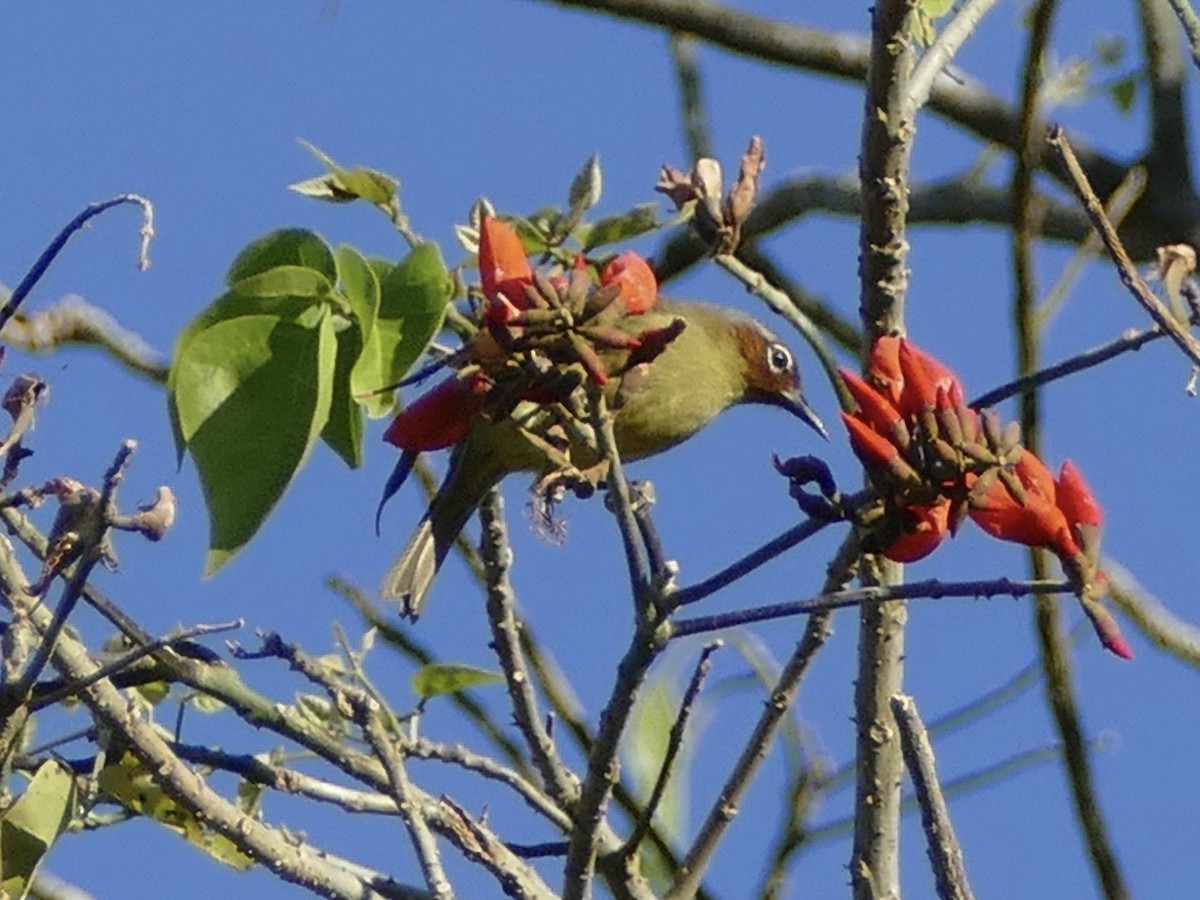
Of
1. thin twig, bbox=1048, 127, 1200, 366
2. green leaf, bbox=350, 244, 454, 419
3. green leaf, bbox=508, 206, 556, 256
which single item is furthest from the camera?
green leaf, bbox=508, 206, 556, 256

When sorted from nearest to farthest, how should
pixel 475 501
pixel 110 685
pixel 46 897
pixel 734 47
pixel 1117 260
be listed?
pixel 1117 260 < pixel 110 685 < pixel 46 897 < pixel 475 501 < pixel 734 47

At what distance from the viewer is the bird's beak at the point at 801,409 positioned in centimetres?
628

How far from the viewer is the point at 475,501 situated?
487 cm

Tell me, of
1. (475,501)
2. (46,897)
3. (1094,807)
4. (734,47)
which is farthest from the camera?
(734,47)

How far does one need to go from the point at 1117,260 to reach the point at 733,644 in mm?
2408

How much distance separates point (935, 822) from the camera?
2.33 m

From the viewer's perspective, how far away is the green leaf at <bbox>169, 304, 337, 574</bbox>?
254cm

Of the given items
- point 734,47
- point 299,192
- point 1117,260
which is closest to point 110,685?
point 299,192

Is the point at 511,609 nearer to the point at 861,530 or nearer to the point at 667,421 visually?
the point at 861,530

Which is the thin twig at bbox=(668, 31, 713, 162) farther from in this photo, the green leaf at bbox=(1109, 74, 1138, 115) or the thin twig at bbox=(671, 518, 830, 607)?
the thin twig at bbox=(671, 518, 830, 607)

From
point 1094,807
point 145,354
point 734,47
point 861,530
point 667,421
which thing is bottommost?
point 861,530

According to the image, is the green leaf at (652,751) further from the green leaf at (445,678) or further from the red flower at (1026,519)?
the red flower at (1026,519)

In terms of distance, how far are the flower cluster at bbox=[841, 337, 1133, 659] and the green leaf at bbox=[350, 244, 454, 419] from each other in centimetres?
57

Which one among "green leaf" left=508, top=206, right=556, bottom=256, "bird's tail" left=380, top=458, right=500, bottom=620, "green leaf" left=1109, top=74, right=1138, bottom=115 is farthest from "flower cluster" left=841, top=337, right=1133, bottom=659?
"green leaf" left=1109, top=74, right=1138, bottom=115
